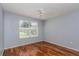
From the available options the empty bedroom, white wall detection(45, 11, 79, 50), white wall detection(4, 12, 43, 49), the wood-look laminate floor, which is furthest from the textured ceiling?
the wood-look laminate floor

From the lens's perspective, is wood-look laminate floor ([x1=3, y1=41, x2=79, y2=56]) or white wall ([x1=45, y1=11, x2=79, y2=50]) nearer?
wood-look laminate floor ([x1=3, y1=41, x2=79, y2=56])

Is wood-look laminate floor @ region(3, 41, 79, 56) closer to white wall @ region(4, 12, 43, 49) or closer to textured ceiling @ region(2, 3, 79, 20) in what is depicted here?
white wall @ region(4, 12, 43, 49)

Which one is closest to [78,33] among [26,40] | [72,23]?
[72,23]

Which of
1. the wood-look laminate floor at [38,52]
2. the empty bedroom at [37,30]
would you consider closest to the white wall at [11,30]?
the empty bedroom at [37,30]

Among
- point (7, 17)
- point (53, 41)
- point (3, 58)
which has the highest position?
point (7, 17)

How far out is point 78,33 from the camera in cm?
274

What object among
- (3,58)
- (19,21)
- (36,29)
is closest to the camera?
(3,58)

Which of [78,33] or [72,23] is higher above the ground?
[72,23]

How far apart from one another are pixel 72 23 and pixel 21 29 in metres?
2.34

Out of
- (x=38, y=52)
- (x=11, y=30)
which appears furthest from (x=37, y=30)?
(x=38, y=52)

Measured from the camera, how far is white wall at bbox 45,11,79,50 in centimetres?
286

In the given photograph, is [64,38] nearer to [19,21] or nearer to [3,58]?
[19,21]

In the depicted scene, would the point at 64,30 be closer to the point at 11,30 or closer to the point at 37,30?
the point at 37,30

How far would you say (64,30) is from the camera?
3383mm
